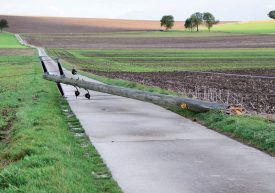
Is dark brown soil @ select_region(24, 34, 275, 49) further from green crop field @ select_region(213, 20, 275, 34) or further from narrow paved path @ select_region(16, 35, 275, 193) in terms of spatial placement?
narrow paved path @ select_region(16, 35, 275, 193)

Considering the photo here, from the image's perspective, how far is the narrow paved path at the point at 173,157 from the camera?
24.5 feet

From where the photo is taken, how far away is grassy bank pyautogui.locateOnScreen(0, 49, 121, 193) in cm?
720

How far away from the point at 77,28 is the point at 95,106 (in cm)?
15227

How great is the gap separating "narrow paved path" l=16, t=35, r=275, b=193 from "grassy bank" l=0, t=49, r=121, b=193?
296mm

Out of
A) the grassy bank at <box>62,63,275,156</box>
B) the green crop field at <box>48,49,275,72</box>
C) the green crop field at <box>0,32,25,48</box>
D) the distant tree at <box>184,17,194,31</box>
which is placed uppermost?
Result: the grassy bank at <box>62,63,275,156</box>

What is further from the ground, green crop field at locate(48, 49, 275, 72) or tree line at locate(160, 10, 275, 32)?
green crop field at locate(48, 49, 275, 72)

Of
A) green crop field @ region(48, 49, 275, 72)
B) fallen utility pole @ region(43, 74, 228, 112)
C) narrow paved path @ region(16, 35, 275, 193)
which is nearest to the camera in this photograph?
narrow paved path @ region(16, 35, 275, 193)

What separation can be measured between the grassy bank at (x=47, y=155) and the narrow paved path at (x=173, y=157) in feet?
0.97

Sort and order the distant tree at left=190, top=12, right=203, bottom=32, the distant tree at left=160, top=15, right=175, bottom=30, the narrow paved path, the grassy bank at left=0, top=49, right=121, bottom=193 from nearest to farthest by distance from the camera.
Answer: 1. the grassy bank at left=0, top=49, right=121, bottom=193
2. the narrow paved path
3. the distant tree at left=190, top=12, right=203, bottom=32
4. the distant tree at left=160, top=15, right=175, bottom=30

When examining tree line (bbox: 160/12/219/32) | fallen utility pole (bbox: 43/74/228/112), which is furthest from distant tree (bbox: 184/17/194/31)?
fallen utility pole (bbox: 43/74/228/112)

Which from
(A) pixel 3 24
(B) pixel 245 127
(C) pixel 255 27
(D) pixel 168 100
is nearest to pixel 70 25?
(A) pixel 3 24

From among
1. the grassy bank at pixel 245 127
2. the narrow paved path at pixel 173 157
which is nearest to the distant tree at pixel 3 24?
the narrow paved path at pixel 173 157

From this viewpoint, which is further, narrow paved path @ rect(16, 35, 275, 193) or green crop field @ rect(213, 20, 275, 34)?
green crop field @ rect(213, 20, 275, 34)

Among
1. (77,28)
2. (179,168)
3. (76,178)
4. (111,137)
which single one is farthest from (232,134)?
(77,28)
